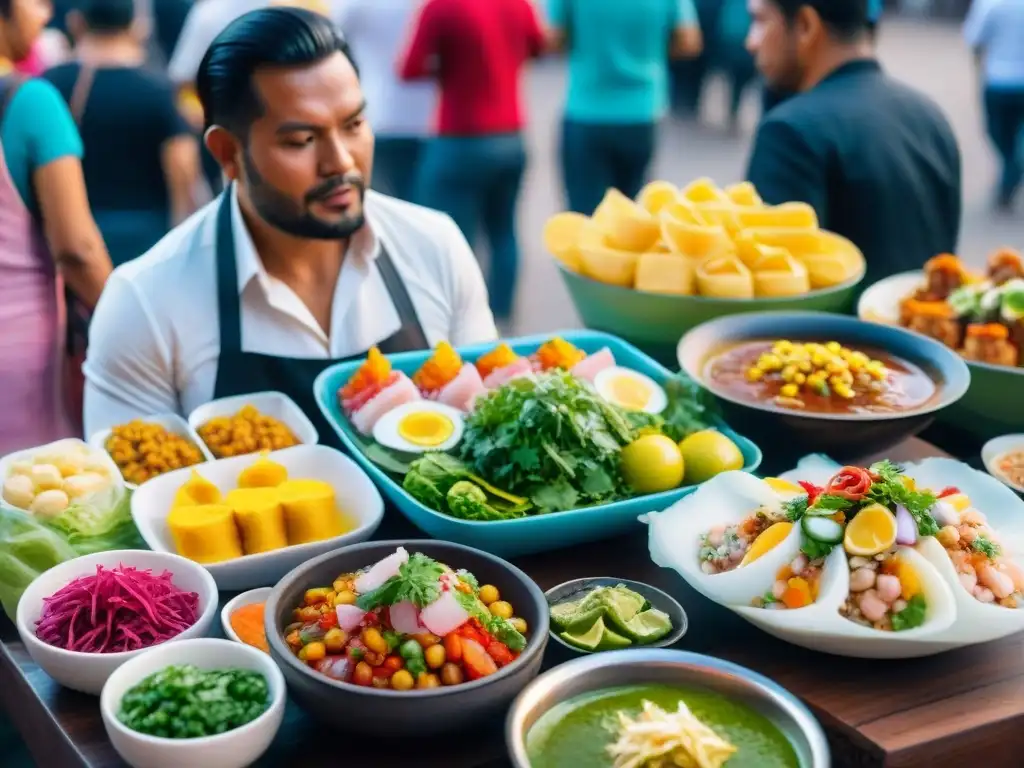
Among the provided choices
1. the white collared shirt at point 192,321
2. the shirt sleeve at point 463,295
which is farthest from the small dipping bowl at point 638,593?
the shirt sleeve at point 463,295

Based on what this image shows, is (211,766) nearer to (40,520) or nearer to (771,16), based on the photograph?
(40,520)

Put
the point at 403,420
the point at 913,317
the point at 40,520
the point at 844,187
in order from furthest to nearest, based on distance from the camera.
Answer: the point at 844,187
the point at 913,317
the point at 403,420
the point at 40,520

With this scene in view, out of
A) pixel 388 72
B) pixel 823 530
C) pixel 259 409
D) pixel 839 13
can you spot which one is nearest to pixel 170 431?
pixel 259 409

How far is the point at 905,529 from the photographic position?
5.18ft

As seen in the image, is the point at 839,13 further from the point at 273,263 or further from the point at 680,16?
the point at 680,16

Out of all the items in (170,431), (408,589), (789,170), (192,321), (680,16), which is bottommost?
(170,431)

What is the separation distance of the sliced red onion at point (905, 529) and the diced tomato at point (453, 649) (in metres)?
0.65

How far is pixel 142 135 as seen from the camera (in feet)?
13.2

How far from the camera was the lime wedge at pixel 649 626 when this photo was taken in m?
1.60

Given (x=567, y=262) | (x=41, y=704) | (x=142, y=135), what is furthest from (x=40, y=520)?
(x=142, y=135)

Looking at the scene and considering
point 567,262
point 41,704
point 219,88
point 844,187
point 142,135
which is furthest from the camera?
point 142,135

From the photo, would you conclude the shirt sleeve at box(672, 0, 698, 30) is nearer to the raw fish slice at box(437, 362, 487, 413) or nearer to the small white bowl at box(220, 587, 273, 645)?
the raw fish slice at box(437, 362, 487, 413)

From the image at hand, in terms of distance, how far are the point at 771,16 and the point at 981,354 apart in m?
1.34

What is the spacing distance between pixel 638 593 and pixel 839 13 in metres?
2.10
